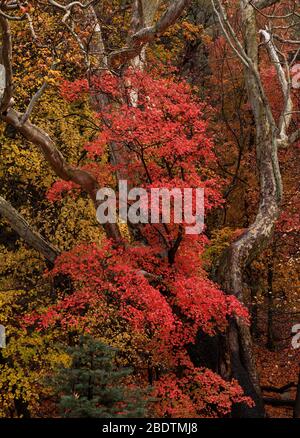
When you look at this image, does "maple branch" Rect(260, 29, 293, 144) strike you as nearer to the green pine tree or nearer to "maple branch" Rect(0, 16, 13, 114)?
"maple branch" Rect(0, 16, 13, 114)

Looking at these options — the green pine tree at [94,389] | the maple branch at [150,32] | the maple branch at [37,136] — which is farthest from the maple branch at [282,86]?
the green pine tree at [94,389]

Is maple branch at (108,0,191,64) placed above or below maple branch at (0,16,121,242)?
above

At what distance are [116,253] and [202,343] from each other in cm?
308

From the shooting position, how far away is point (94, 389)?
7762mm

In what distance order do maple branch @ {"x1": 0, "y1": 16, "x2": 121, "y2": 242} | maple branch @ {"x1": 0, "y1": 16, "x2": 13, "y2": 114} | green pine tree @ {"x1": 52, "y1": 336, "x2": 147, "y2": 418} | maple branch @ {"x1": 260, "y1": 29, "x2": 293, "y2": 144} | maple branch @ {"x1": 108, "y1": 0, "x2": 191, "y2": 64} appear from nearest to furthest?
green pine tree @ {"x1": 52, "y1": 336, "x2": 147, "y2": 418}
maple branch @ {"x1": 0, "y1": 16, "x2": 13, "y2": 114}
maple branch @ {"x1": 0, "y1": 16, "x2": 121, "y2": 242}
maple branch @ {"x1": 108, "y1": 0, "x2": 191, "y2": 64}
maple branch @ {"x1": 260, "y1": 29, "x2": 293, "y2": 144}

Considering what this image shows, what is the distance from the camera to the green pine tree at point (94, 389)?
739 centimetres

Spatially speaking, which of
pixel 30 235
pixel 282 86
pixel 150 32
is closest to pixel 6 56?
pixel 30 235

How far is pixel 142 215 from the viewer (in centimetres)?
1183

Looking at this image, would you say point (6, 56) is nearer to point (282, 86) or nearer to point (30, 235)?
point (30, 235)

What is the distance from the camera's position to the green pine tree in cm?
739

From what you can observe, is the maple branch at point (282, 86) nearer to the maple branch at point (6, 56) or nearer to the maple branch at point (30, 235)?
the maple branch at point (30, 235)

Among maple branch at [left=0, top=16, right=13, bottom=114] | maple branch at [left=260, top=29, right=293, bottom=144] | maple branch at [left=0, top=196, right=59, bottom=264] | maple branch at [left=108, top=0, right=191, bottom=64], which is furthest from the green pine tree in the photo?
maple branch at [left=260, top=29, right=293, bottom=144]
